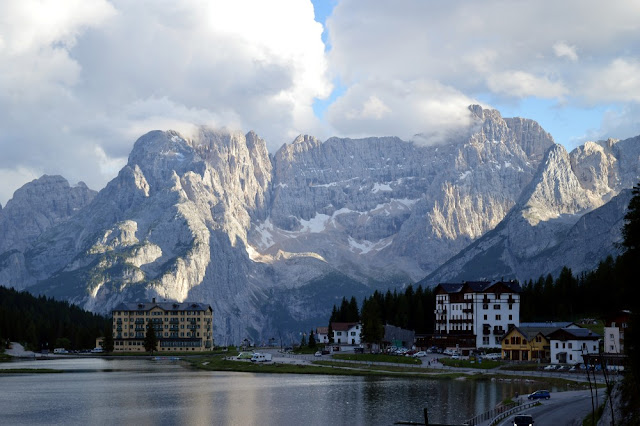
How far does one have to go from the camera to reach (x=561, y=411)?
92.0 metres

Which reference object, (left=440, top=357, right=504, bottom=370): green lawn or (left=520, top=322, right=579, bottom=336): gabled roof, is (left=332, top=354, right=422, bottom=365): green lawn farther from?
(left=520, top=322, right=579, bottom=336): gabled roof

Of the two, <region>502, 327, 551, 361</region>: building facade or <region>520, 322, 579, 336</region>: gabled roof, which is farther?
<region>520, 322, 579, 336</region>: gabled roof

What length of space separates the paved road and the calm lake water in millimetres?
8473

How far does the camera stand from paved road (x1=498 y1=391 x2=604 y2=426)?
84625mm

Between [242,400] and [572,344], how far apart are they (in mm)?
62875

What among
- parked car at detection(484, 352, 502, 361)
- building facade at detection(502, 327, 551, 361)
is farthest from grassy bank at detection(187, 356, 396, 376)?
building facade at detection(502, 327, 551, 361)

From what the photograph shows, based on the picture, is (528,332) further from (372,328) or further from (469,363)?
(372,328)

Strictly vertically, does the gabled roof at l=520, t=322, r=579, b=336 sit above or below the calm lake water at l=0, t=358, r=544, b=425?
above

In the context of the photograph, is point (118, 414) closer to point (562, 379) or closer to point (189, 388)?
point (189, 388)

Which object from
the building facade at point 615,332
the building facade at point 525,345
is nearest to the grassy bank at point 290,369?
the building facade at point 525,345

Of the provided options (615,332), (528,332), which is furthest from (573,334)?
(528,332)

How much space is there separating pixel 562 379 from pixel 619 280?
62713mm

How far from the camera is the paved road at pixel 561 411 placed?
278ft

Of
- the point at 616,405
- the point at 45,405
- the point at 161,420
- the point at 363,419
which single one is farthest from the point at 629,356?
the point at 45,405
